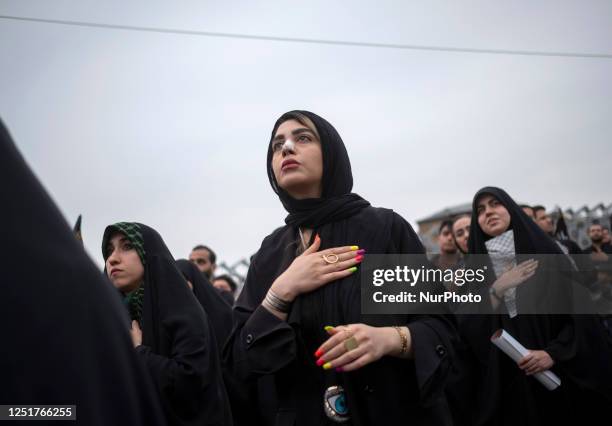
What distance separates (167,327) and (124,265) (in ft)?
1.36

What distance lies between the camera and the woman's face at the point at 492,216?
348 cm

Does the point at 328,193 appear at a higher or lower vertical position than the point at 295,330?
higher

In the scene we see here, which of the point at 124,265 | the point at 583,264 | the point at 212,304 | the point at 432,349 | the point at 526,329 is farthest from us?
the point at 583,264

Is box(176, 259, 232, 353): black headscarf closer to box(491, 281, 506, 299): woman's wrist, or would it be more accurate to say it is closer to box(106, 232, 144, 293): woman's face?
box(106, 232, 144, 293): woman's face

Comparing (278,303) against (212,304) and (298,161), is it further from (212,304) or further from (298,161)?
(212,304)

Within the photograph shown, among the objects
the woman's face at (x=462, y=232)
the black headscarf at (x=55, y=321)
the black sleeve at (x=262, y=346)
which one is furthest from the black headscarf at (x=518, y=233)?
the black headscarf at (x=55, y=321)

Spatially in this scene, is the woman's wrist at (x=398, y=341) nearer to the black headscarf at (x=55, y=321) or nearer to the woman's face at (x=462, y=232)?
the black headscarf at (x=55, y=321)

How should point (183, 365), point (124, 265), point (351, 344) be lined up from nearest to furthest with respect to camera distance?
point (351, 344), point (183, 365), point (124, 265)

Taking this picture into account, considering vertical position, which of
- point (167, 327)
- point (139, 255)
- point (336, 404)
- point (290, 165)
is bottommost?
point (336, 404)

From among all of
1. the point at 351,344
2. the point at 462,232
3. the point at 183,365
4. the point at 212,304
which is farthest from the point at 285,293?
the point at 462,232

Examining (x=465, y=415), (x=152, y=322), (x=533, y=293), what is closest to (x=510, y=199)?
(x=533, y=293)

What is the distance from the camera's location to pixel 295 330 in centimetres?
175

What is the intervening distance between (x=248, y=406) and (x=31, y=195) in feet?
5.68

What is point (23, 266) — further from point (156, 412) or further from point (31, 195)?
point (156, 412)
